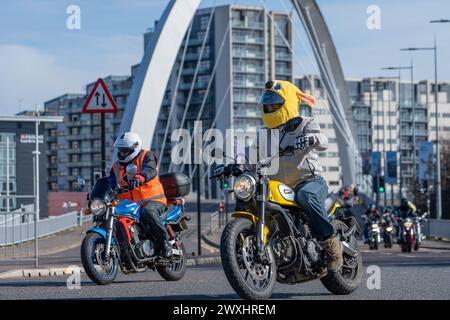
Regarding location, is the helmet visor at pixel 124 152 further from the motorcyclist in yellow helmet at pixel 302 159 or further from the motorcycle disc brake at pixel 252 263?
the motorcycle disc brake at pixel 252 263

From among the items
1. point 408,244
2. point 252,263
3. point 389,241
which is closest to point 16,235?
point 408,244

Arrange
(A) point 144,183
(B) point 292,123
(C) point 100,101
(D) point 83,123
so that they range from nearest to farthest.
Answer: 1. (B) point 292,123
2. (A) point 144,183
3. (C) point 100,101
4. (D) point 83,123

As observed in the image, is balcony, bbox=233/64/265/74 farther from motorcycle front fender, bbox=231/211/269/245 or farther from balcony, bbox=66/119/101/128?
motorcycle front fender, bbox=231/211/269/245

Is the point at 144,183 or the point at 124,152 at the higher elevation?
the point at 124,152

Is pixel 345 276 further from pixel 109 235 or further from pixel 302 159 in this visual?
pixel 109 235

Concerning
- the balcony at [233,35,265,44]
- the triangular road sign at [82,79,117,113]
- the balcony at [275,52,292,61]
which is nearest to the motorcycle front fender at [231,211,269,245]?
the triangular road sign at [82,79,117,113]

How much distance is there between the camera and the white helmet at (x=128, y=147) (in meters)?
12.2

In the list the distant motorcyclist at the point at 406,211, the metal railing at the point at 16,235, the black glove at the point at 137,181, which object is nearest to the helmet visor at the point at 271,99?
the black glove at the point at 137,181

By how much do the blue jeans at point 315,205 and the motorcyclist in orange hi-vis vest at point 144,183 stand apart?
3207 millimetres

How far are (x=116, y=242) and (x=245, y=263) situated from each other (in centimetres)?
361

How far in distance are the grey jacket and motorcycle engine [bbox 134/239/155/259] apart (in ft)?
9.71

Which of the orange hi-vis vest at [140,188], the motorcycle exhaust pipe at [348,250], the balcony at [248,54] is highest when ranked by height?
the balcony at [248,54]

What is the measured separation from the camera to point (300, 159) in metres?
9.44
